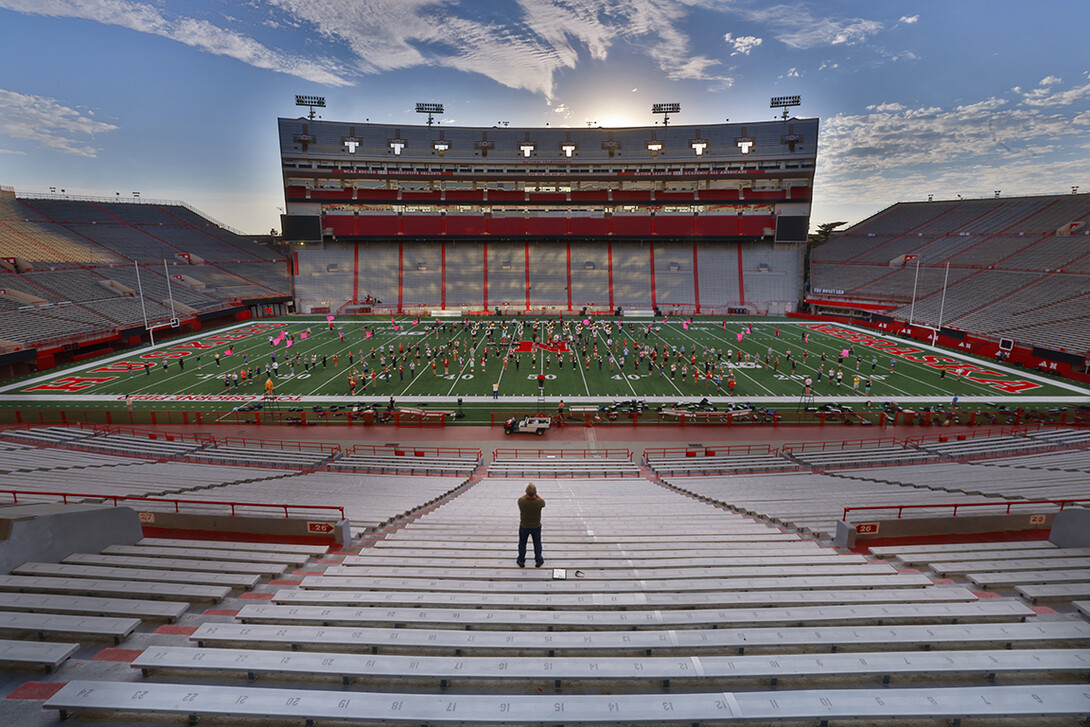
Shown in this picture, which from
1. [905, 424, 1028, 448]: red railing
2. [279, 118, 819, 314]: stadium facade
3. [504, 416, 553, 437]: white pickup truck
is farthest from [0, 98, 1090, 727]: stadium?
[279, 118, 819, 314]: stadium facade

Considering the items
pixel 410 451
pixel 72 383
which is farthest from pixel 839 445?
pixel 72 383

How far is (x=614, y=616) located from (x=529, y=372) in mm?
25299

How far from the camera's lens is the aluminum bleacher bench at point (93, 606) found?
14.3 ft

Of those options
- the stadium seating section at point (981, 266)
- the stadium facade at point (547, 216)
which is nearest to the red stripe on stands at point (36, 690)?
the stadium seating section at point (981, 266)

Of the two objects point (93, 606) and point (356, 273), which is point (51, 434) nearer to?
point (93, 606)

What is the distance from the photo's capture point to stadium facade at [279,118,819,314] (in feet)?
186

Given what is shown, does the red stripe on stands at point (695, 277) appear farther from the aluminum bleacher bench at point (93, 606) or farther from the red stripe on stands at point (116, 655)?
the red stripe on stands at point (116, 655)

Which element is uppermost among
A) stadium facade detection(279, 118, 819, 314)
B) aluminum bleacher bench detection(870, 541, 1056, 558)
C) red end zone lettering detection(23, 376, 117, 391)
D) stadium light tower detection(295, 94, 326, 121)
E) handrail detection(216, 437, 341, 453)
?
stadium light tower detection(295, 94, 326, 121)

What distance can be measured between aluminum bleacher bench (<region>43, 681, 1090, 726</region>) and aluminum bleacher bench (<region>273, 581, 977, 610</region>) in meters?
1.44

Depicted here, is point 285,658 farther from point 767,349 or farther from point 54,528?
point 767,349

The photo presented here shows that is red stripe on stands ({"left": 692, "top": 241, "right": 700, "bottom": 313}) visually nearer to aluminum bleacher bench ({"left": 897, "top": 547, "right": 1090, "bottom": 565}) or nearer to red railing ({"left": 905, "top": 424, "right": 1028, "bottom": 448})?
red railing ({"left": 905, "top": 424, "right": 1028, "bottom": 448})

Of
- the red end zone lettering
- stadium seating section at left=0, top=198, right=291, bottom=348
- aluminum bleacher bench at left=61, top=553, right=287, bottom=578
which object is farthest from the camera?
stadium seating section at left=0, top=198, right=291, bottom=348

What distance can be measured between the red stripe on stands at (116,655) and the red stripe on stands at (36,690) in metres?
0.33

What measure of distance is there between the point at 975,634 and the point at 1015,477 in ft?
38.6
